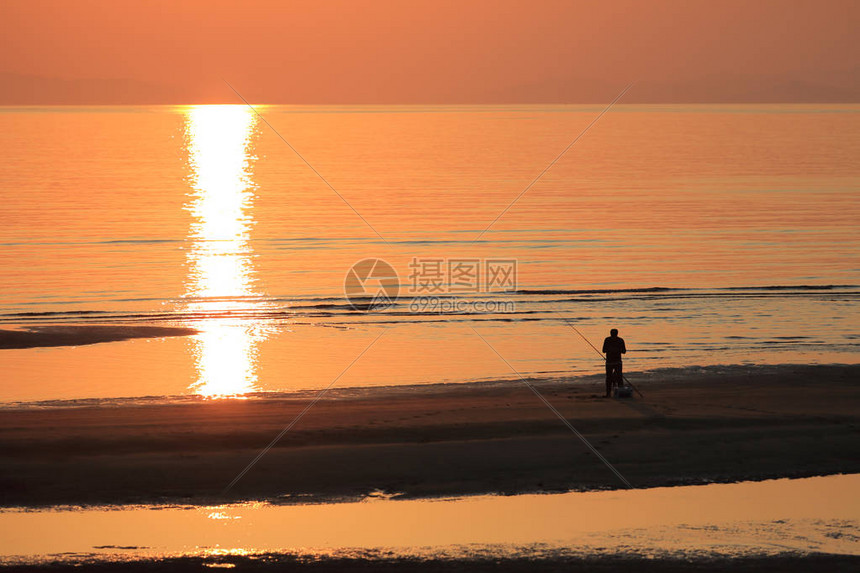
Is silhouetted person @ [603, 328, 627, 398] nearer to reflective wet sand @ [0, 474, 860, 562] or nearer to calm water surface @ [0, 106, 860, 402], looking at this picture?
calm water surface @ [0, 106, 860, 402]

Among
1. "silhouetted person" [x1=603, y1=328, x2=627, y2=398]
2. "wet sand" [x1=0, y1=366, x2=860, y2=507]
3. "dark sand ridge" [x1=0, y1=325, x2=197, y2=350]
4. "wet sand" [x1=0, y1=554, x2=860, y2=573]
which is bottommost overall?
"wet sand" [x1=0, y1=554, x2=860, y2=573]

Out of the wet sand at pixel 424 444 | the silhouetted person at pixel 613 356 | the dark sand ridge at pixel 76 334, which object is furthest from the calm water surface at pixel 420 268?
the silhouetted person at pixel 613 356

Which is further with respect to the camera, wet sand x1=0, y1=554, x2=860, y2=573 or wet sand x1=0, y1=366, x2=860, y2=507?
wet sand x1=0, y1=366, x2=860, y2=507

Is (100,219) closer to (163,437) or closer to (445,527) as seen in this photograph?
(163,437)

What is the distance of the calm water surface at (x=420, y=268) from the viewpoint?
2398 cm

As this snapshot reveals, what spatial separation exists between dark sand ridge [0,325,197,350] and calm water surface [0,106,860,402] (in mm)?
883

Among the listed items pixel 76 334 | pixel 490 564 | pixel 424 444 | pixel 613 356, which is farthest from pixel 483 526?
pixel 76 334

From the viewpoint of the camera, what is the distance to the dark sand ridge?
85.8 feet

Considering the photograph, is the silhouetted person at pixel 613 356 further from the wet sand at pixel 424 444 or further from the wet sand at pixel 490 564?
the wet sand at pixel 490 564

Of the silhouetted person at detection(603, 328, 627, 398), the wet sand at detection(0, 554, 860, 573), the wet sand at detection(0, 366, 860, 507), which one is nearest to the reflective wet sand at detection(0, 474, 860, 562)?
the wet sand at detection(0, 554, 860, 573)

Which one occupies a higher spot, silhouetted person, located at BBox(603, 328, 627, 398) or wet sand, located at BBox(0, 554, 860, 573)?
silhouetted person, located at BBox(603, 328, 627, 398)

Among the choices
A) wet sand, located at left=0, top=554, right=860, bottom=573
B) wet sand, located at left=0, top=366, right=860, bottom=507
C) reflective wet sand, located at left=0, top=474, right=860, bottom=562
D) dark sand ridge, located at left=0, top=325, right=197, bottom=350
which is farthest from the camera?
dark sand ridge, located at left=0, top=325, right=197, bottom=350

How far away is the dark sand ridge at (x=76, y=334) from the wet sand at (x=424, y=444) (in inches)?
320

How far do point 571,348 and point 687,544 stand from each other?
13.5m
